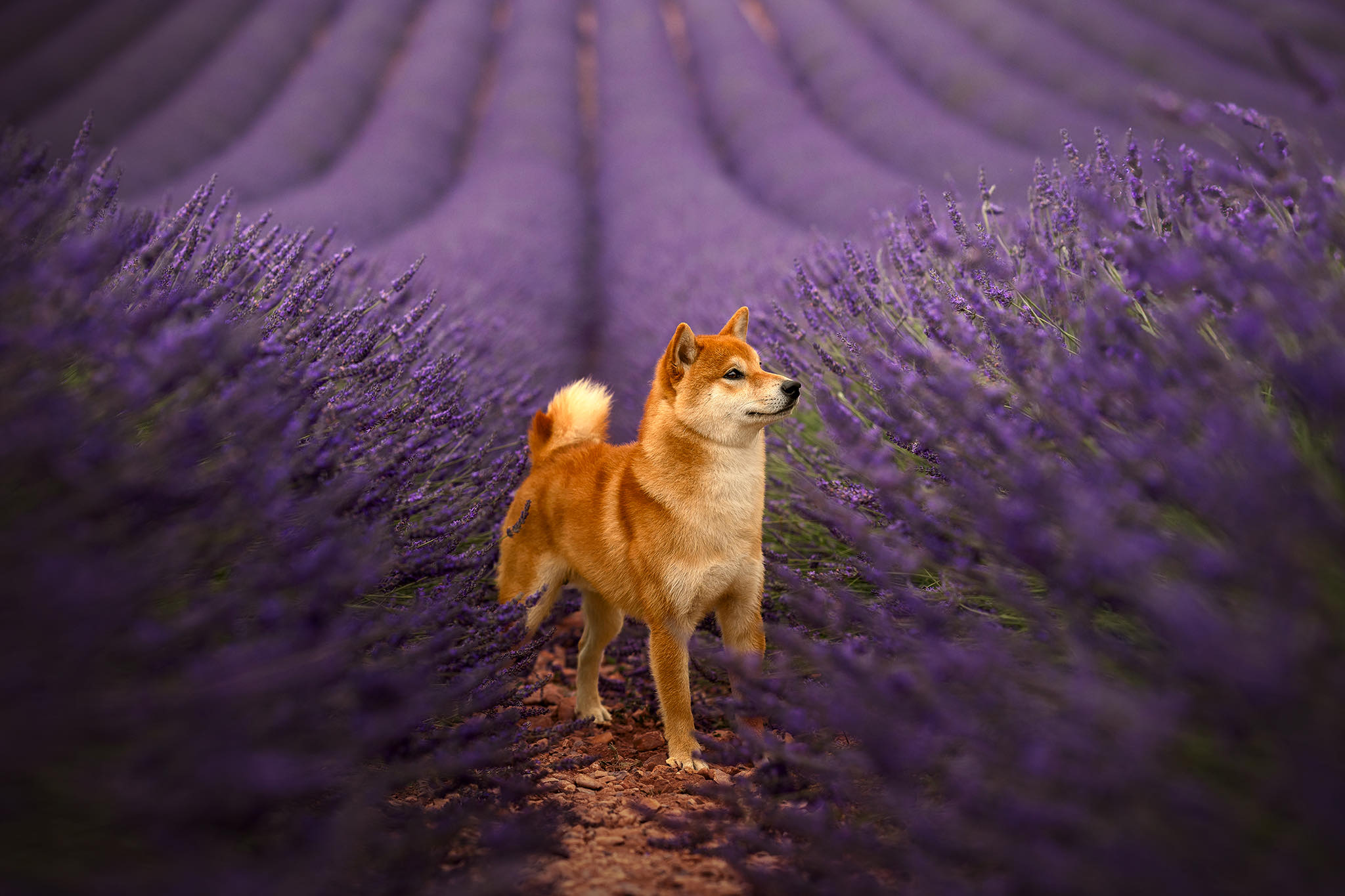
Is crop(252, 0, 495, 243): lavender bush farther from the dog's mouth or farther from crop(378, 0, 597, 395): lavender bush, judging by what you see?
the dog's mouth

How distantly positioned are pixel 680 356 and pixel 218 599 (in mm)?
1180

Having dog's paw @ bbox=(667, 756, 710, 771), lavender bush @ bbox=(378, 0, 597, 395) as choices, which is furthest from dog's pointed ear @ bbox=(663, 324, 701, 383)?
lavender bush @ bbox=(378, 0, 597, 395)

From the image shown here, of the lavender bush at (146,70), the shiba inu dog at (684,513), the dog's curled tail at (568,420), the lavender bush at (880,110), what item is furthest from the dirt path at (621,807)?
the lavender bush at (146,70)

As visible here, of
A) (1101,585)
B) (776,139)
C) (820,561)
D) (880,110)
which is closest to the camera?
(1101,585)

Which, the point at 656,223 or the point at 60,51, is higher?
the point at 60,51

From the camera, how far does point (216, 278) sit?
1867 mm

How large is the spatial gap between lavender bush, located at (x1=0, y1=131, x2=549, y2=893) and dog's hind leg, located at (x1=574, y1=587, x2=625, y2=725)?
379 millimetres

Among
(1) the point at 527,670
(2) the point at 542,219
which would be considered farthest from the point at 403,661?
(2) the point at 542,219

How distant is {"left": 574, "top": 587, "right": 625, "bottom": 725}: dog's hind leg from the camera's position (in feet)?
7.31

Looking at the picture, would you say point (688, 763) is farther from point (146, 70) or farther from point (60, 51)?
point (146, 70)

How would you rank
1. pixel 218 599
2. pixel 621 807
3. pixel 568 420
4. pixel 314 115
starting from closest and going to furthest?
pixel 218 599
pixel 621 807
pixel 568 420
pixel 314 115

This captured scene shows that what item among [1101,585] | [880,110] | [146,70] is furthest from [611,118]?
[1101,585]

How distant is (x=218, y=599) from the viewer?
3.24 feet

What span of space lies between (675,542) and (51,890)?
1246 millimetres
